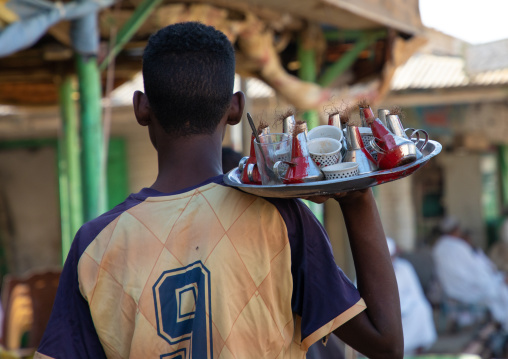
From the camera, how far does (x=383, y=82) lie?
5523 mm

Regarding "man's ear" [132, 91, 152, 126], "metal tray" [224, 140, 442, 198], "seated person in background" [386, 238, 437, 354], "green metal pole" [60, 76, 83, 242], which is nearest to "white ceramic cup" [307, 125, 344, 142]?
"metal tray" [224, 140, 442, 198]

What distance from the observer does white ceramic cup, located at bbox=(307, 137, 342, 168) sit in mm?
1196

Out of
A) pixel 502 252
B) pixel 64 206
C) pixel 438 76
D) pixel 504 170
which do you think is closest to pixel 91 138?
pixel 64 206

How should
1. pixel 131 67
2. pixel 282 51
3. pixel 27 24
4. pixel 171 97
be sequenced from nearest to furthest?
pixel 171 97, pixel 27 24, pixel 131 67, pixel 282 51

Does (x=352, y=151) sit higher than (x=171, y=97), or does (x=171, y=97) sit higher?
(x=171, y=97)

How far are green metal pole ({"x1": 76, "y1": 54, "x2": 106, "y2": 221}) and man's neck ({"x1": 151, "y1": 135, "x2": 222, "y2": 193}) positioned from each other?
217 centimetres

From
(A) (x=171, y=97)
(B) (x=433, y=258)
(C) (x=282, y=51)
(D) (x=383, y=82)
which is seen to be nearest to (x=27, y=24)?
(A) (x=171, y=97)

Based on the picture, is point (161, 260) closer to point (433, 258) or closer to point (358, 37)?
point (358, 37)

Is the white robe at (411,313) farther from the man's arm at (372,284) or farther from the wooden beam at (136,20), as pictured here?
the man's arm at (372,284)

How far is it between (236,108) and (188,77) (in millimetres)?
130

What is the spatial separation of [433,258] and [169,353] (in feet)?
26.2

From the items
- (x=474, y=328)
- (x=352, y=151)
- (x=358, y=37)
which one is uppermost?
(x=358, y=37)

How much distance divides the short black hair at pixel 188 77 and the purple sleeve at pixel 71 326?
1.04 feet

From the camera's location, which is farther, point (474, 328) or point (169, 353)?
point (474, 328)
